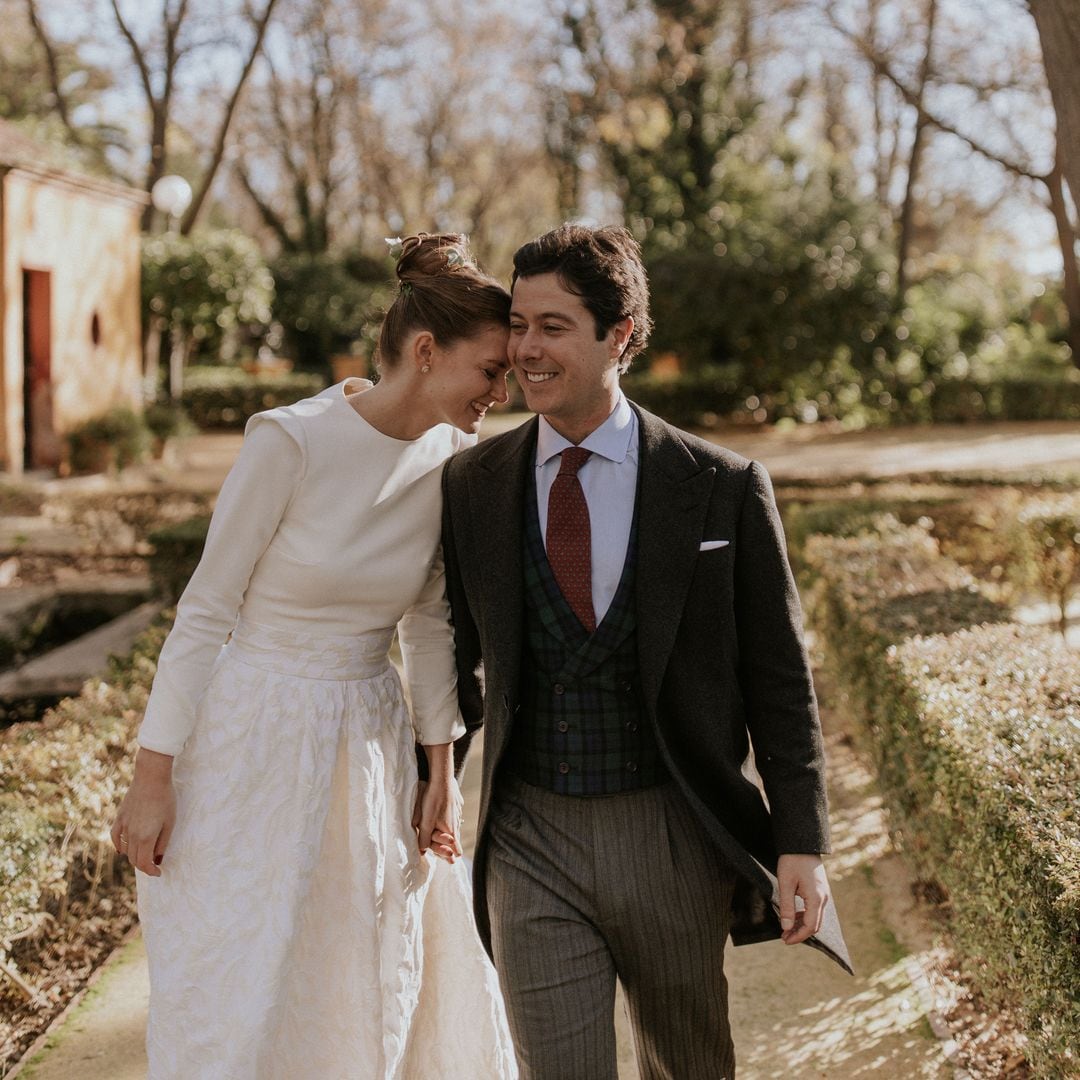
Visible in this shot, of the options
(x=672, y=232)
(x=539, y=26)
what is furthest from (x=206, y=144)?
(x=672, y=232)

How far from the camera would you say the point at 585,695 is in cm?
245

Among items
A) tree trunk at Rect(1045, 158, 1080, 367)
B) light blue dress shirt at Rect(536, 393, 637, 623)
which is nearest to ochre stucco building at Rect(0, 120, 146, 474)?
tree trunk at Rect(1045, 158, 1080, 367)

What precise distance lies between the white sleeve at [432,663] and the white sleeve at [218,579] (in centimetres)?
44

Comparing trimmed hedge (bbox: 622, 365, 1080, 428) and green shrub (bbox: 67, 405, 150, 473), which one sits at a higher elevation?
trimmed hedge (bbox: 622, 365, 1080, 428)

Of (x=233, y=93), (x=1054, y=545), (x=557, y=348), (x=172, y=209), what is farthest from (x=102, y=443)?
(x=557, y=348)

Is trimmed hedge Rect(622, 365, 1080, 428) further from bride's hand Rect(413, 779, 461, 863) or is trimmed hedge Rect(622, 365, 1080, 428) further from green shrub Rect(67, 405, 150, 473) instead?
bride's hand Rect(413, 779, 461, 863)

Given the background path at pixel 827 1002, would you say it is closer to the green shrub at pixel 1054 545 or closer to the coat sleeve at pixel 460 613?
the coat sleeve at pixel 460 613

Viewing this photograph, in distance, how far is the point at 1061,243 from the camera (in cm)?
1124

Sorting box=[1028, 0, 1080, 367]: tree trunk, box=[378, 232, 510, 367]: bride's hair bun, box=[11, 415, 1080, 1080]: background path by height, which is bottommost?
box=[11, 415, 1080, 1080]: background path

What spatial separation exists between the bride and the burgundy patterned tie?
0.23 metres

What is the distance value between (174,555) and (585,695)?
6612mm

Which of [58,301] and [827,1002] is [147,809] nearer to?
[827,1002]

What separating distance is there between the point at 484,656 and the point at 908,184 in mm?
25018

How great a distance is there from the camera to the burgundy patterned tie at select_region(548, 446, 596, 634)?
247cm
